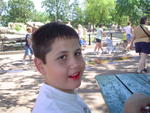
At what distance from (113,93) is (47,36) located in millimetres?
1257

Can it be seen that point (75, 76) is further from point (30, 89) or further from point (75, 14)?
point (75, 14)

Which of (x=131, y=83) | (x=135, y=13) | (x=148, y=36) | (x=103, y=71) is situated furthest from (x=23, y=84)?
(x=135, y=13)

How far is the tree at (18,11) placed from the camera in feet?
186

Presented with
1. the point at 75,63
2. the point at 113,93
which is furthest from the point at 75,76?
the point at 113,93

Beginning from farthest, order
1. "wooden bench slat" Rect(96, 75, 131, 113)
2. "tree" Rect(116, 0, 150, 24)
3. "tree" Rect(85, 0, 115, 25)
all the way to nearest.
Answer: "tree" Rect(85, 0, 115, 25), "tree" Rect(116, 0, 150, 24), "wooden bench slat" Rect(96, 75, 131, 113)

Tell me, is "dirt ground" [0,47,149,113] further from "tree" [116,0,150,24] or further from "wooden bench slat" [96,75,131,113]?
"tree" [116,0,150,24]

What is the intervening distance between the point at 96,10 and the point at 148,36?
49301 mm

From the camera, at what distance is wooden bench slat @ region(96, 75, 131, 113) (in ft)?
6.54

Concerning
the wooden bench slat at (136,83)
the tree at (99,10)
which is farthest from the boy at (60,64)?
the tree at (99,10)

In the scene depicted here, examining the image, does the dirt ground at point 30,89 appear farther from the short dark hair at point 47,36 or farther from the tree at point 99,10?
the tree at point 99,10

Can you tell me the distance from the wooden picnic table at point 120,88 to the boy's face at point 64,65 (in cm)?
78

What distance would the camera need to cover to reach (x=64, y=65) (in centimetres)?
120

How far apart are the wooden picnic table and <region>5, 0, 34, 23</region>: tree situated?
55550 mm

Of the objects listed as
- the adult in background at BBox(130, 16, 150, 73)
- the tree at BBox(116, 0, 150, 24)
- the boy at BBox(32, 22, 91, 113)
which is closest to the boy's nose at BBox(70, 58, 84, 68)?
the boy at BBox(32, 22, 91, 113)
